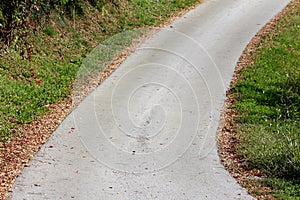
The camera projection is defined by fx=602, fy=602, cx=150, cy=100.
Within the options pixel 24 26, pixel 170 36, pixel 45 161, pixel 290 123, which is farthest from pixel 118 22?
pixel 45 161

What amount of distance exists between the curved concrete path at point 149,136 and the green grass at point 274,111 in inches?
21.7

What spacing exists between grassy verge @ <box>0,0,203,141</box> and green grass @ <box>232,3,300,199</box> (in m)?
3.90

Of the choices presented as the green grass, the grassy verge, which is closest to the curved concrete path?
the green grass

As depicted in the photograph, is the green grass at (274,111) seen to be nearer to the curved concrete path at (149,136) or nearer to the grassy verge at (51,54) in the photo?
the curved concrete path at (149,136)

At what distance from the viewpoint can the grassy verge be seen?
1165 cm

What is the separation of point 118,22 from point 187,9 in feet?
12.8

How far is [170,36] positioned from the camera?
18406 mm

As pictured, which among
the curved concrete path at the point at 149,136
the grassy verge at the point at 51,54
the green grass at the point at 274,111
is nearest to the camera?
the curved concrete path at the point at 149,136

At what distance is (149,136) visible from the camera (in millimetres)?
11102

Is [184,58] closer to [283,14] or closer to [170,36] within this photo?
[170,36]

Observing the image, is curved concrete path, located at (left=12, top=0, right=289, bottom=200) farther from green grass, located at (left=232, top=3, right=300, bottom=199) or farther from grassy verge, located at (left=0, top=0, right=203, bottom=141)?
grassy verge, located at (left=0, top=0, right=203, bottom=141)

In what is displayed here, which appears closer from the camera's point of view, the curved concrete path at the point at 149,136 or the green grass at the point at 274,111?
the curved concrete path at the point at 149,136

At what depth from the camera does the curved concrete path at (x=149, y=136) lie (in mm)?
8914

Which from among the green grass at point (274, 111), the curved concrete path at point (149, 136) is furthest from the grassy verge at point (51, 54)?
the green grass at point (274, 111)
